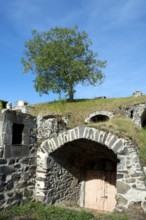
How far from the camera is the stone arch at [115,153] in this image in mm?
7500

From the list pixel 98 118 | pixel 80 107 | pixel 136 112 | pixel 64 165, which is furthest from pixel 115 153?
pixel 80 107

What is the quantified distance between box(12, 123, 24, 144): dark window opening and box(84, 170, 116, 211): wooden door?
176 inches

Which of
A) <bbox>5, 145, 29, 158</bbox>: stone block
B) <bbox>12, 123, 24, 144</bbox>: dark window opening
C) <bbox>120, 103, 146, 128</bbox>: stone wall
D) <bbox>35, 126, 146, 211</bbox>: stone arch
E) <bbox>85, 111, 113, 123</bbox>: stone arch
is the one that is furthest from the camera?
<bbox>85, 111, 113, 123</bbox>: stone arch

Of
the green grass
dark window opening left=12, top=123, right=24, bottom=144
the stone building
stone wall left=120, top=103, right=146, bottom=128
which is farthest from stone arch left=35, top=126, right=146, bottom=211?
the green grass

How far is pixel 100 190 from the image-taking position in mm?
11000

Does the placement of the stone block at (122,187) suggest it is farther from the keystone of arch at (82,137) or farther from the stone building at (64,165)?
the keystone of arch at (82,137)

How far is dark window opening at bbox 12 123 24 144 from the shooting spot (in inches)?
305

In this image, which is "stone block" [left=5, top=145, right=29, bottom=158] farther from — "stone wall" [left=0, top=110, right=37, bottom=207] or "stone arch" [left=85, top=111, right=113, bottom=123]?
"stone arch" [left=85, top=111, right=113, bottom=123]

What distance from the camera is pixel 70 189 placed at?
404 inches

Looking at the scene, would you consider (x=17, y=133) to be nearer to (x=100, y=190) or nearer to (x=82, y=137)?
(x=82, y=137)

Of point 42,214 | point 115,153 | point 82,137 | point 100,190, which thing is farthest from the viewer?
point 100,190

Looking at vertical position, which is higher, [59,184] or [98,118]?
[98,118]

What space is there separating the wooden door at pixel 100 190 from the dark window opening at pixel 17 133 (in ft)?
14.6

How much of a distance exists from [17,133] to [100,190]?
5.03 m
